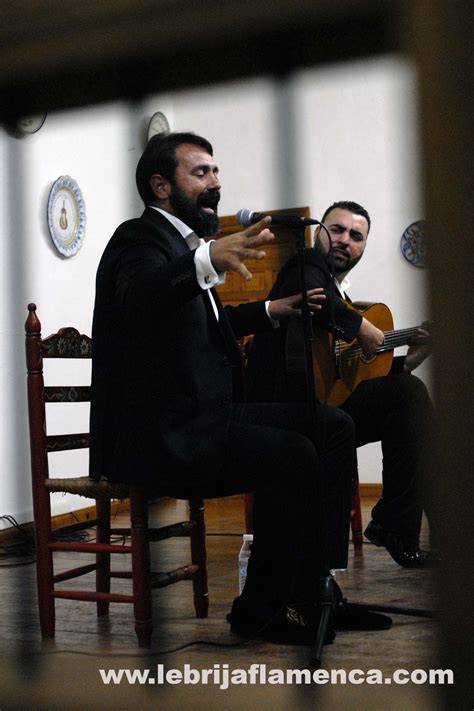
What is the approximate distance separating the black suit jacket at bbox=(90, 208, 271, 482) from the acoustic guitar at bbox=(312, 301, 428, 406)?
2.02 feet

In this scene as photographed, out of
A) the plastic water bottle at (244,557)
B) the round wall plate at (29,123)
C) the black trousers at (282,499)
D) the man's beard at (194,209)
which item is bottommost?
the plastic water bottle at (244,557)

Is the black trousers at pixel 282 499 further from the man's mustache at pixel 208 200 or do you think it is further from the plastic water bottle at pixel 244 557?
the man's mustache at pixel 208 200

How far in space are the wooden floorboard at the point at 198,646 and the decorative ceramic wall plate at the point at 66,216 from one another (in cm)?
149

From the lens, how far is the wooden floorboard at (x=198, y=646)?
44cm

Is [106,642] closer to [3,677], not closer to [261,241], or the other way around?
[261,241]

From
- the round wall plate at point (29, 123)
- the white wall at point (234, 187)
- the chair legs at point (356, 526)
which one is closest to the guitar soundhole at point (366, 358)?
the chair legs at point (356, 526)

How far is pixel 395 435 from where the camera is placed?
2.80 meters

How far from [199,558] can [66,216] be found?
267cm

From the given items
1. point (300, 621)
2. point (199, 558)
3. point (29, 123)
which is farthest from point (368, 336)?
point (29, 123)

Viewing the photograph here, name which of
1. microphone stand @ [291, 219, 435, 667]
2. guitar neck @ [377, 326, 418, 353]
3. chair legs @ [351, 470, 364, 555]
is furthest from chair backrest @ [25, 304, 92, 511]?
chair legs @ [351, 470, 364, 555]

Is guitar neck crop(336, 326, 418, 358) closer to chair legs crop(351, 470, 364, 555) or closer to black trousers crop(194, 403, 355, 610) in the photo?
chair legs crop(351, 470, 364, 555)

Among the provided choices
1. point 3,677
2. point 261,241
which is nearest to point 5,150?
point 3,677

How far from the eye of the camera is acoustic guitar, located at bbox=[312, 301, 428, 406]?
8.71 feet

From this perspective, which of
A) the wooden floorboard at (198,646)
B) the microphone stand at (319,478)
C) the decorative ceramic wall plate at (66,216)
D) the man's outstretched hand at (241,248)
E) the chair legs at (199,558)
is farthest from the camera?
the decorative ceramic wall plate at (66,216)
